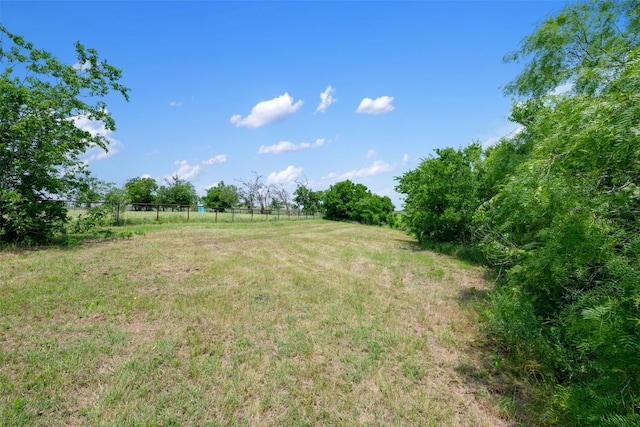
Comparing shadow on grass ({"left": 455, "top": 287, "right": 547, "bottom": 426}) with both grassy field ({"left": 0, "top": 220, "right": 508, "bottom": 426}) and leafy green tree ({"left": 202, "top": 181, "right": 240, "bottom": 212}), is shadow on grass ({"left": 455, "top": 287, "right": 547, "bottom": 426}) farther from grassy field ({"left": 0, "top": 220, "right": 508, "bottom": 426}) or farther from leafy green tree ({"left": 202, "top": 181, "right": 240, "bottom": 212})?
leafy green tree ({"left": 202, "top": 181, "right": 240, "bottom": 212})

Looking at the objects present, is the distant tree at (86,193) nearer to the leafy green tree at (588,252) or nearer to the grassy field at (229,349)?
the grassy field at (229,349)

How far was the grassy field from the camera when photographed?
275 cm

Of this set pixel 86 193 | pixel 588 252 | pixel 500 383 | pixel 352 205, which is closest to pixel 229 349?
pixel 500 383

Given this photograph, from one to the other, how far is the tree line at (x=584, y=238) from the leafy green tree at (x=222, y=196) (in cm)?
5865

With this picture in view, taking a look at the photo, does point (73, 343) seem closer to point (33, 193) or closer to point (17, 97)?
point (33, 193)

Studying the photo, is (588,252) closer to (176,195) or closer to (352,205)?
(352,205)

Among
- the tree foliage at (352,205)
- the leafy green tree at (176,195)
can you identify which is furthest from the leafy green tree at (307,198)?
the leafy green tree at (176,195)

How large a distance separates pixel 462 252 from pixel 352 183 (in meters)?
28.5

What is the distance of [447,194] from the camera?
13.2 metres

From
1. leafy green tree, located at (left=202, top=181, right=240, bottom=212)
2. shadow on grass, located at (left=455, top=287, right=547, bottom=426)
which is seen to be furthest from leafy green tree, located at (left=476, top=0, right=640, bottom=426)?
leafy green tree, located at (left=202, top=181, right=240, bottom=212)

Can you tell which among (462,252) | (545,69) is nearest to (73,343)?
(545,69)

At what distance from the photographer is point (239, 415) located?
2.68 metres

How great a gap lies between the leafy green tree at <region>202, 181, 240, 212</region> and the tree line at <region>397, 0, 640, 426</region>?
192ft

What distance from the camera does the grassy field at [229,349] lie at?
275cm
